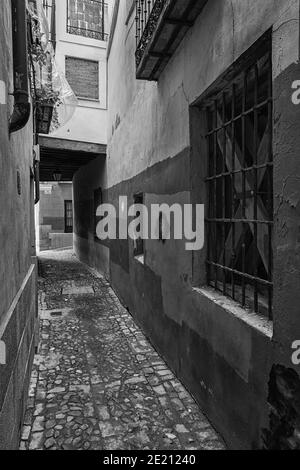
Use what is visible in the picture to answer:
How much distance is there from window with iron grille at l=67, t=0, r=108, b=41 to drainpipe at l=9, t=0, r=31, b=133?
843cm

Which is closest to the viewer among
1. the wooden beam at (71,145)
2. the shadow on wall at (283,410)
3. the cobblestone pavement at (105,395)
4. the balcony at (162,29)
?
the shadow on wall at (283,410)

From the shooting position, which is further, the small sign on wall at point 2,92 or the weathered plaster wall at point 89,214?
the weathered plaster wall at point 89,214

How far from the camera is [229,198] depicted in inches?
135

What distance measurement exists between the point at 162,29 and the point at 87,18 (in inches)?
343

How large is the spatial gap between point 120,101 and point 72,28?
165 inches

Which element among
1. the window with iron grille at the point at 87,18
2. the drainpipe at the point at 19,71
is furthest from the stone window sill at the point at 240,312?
the window with iron grille at the point at 87,18

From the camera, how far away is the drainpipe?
9.50 ft

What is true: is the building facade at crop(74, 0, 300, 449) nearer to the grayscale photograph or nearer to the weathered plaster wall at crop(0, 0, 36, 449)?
the grayscale photograph

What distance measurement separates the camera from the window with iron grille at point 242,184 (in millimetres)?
2590

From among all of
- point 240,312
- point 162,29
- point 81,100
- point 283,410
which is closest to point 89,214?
point 81,100

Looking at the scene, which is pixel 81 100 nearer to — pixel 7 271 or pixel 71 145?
pixel 71 145

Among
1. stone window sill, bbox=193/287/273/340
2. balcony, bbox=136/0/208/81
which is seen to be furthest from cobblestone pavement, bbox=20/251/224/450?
balcony, bbox=136/0/208/81

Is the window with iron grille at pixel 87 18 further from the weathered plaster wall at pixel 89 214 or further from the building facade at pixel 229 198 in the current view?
the building facade at pixel 229 198

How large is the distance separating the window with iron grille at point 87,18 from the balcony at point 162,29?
6117 mm
